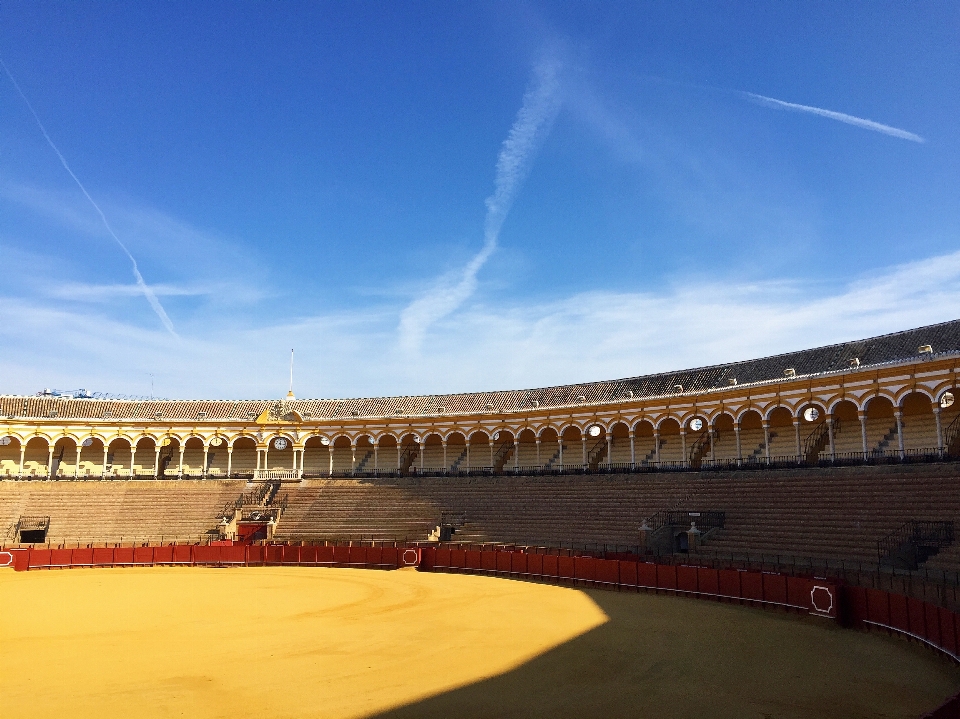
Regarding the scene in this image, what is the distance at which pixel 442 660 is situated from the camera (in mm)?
16328

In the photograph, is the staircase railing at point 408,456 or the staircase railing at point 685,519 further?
the staircase railing at point 408,456

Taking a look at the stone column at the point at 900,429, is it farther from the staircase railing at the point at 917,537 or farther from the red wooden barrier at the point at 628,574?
the red wooden barrier at the point at 628,574

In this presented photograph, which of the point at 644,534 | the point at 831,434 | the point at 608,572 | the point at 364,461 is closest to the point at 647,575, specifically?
the point at 608,572

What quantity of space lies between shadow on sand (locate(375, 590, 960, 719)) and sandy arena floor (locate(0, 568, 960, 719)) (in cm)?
5

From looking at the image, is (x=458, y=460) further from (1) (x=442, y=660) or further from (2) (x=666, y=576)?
(1) (x=442, y=660)

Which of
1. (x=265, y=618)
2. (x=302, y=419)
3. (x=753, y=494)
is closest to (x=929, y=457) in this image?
(x=753, y=494)

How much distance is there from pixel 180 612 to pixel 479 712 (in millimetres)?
13846

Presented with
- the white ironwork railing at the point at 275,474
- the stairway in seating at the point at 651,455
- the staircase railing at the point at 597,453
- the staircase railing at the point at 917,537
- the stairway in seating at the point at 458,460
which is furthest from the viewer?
the stairway in seating at the point at 458,460

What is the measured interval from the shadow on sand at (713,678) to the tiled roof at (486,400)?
2529 cm

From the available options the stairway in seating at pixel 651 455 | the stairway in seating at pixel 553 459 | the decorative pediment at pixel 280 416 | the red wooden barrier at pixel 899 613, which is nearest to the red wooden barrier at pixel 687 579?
the red wooden barrier at pixel 899 613

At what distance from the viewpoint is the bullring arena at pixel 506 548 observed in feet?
47.5

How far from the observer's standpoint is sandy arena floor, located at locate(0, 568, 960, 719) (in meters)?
12.9

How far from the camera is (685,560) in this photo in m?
30.3

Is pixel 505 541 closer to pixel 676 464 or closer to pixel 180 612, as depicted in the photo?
pixel 676 464
